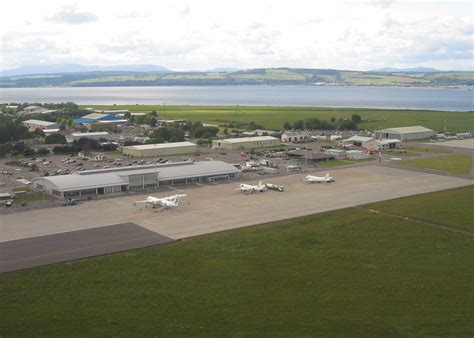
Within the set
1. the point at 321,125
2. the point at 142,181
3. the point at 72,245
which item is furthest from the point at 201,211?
the point at 321,125

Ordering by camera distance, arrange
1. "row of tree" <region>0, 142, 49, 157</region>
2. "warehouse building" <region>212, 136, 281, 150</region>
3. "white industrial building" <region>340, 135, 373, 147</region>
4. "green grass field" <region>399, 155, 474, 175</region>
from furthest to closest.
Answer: "white industrial building" <region>340, 135, 373, 147</region>, "warehouse building" <region>212, 136, 281, 150</region>, "row of tree" <region>0, 142, 49, 157</region>, "green grass field" <region>399, 155, 474, 175</region>

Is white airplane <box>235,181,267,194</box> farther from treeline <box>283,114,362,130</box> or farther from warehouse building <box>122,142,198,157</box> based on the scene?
treeline <box>283,114,362,130</box>

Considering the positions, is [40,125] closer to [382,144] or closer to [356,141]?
[356,141]

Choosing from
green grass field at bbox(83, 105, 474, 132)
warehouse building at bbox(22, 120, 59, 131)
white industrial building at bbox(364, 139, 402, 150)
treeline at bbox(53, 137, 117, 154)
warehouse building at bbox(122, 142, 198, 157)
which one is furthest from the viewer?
green grass field at bbox(83, 105, 474, 132)

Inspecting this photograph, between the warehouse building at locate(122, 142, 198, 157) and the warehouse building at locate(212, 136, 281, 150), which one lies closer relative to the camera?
the warehouse building at locate(122, 142, 198, 157)

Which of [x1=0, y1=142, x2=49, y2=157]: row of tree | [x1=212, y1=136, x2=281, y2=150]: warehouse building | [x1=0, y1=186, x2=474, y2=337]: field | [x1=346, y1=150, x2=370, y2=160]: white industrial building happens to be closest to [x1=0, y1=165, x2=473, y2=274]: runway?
[x1=0, y1=186, x2=474, y2=337]: field

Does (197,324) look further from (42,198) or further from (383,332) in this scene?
(42,198)

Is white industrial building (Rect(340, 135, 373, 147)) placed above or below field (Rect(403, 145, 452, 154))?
above

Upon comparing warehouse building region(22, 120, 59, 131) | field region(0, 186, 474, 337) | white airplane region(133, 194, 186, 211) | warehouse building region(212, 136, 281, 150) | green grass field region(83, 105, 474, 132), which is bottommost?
field region(0, 186, 474, 337)
